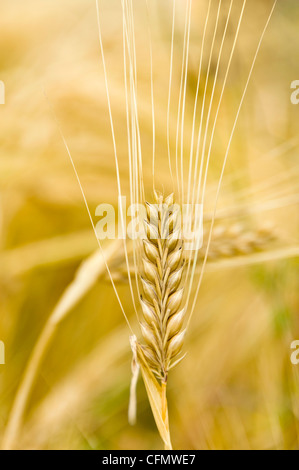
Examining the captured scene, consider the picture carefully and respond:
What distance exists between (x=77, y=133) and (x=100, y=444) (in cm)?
51

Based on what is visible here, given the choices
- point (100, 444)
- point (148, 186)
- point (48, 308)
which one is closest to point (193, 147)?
point (148, 186)

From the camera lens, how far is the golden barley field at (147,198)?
66 centimetres

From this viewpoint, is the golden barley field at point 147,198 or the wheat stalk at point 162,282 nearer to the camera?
the wheat stalk at point 162,282

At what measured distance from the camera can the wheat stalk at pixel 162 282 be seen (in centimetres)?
52

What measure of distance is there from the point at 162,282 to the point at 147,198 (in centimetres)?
17

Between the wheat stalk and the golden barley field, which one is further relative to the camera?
the golden barley field

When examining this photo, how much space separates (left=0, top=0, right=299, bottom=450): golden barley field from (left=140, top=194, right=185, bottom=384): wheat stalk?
0.44 feet

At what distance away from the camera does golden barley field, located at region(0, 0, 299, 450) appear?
0.66 meters

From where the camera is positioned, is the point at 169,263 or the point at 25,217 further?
the point at 25,217

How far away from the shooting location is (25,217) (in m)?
0.68

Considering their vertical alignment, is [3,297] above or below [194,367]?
above

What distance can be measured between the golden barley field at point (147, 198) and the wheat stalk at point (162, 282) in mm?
136
